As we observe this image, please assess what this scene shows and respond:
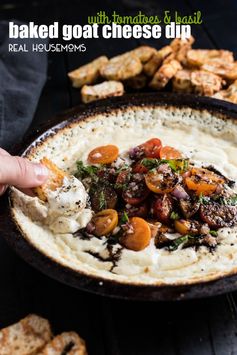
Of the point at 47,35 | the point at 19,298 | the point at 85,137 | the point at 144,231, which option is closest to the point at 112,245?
the point at 144,231

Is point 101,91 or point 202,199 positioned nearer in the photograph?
point 202,199

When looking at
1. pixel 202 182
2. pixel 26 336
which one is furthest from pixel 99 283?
pixel 202 182

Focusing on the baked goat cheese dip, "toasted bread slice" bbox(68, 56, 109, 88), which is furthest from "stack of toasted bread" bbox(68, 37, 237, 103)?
the baked goat cheese dip

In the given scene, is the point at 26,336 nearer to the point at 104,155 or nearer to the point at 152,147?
the point at 104,155

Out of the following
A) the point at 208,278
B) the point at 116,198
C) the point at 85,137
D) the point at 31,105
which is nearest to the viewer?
the point at 208,278

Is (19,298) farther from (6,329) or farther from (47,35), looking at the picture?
(47,35)

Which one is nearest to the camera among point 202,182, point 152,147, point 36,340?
point 36,340
